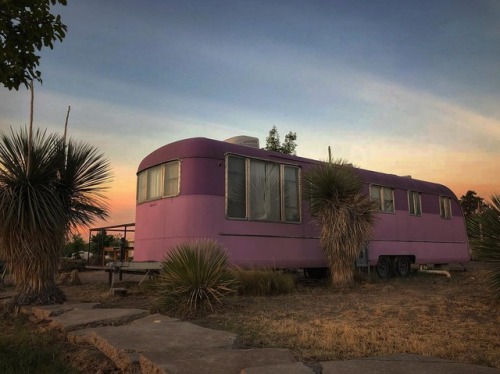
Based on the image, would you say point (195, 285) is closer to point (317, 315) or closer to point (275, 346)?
point (317, 315)

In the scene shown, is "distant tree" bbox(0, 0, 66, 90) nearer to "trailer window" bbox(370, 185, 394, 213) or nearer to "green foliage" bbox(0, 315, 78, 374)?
"green foliage" bbox(0, 315, 78, 374)

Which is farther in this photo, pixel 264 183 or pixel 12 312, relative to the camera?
pixel 264 183

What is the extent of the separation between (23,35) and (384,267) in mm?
11090

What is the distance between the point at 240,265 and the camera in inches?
342

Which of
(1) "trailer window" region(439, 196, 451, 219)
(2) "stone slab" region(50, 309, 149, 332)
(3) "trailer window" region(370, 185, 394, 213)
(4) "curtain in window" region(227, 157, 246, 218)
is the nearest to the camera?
(2) "stone slab" region(50, 309, 149, 332)

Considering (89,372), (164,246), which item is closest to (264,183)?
(164,246)

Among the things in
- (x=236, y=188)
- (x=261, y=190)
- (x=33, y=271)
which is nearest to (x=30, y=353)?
(x=33, y=271)

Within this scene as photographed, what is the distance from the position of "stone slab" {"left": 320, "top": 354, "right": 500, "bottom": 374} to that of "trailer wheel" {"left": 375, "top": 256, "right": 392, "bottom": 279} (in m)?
9.17

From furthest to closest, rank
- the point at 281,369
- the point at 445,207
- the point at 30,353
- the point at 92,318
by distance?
1. the point at 445,207
2. the point at 92,318
3. the point at 30,353
4. the point at 281,369

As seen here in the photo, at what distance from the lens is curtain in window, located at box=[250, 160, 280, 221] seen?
9227mm

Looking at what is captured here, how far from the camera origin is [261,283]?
8109mm

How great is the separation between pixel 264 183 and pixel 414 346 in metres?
5.71

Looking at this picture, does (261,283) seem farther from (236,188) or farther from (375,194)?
(375,194)

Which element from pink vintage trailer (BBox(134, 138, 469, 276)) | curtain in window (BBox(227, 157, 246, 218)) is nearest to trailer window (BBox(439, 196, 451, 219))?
pink vintage trailer (BBox(134, 138, 469, 276))
